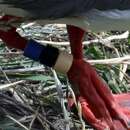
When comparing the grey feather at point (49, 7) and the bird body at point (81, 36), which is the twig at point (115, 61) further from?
the grey feather at point (49, 7)

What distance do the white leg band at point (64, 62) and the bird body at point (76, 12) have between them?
0.15m

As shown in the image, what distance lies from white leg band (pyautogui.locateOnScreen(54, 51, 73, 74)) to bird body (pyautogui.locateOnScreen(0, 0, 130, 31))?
0.50 feet

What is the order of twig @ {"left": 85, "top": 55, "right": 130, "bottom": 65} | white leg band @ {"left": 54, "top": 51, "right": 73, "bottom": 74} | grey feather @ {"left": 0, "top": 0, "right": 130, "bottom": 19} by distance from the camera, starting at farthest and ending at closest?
twig @ {"left": 85, "top": 55, "right": 130, "bottom": 65}, white leg band @ {"left": 54, "top": 51, "right": 73, "bottom": 74}, grey feather @ {"left": 0, "top": 0, "right": 130, "bottom": 19}

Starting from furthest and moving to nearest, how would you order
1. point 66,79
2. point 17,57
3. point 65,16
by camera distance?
point 17,57 → point 66,79 → point 65,16

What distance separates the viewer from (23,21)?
2361mm

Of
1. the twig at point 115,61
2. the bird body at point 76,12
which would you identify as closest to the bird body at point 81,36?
the bird body at point 76,12

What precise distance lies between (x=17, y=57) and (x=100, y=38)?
0.36m

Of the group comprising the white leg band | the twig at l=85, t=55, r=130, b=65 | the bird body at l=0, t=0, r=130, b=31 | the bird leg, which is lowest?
the twig at l=85, t=55, r=130, b=65

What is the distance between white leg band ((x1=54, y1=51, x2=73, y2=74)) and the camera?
96.9 inches

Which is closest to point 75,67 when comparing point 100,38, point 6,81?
point 6,81

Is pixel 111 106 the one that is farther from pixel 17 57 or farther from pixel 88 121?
pixel 17 57

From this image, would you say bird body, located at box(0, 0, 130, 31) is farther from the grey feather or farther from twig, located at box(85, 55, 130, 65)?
twig, located at box(85, 55, 130, 65)

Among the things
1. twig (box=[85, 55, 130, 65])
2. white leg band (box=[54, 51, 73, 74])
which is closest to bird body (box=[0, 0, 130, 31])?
white leg band (box=[54, 51, 73, 74])

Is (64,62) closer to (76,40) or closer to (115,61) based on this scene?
(76,40)
